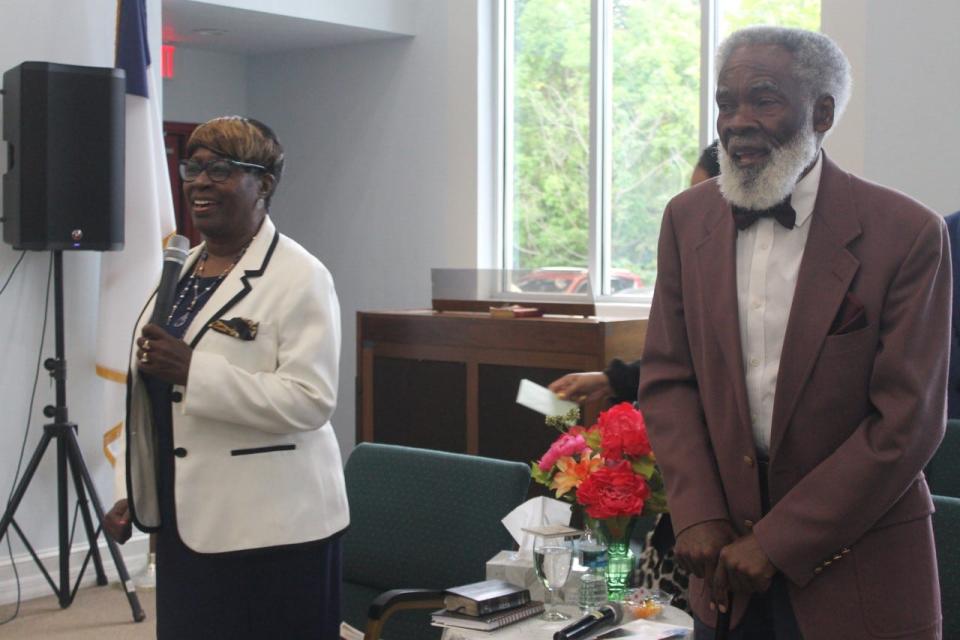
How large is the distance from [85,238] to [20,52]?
0.91 meters

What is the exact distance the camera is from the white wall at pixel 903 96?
4766mm

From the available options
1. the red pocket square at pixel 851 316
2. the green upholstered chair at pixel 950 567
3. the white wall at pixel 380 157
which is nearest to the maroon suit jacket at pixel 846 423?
the red pocket square at pixel 851 316

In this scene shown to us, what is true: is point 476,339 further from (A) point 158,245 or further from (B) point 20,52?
(B) point 20,52

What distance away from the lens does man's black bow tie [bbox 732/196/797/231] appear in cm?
171

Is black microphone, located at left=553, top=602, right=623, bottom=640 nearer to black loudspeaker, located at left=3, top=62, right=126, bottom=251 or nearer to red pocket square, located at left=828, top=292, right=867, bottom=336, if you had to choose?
red pocket square, located at left=828, top=292, right=867, bottom=336

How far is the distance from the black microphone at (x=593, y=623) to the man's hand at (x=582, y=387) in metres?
0.53

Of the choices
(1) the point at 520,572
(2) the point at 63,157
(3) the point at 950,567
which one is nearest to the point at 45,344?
(2) the point at 63,157

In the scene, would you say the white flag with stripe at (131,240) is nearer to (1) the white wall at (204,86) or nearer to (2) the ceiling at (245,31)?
(2) the ceiling at (245,31)

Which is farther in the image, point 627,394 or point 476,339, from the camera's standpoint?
point 476,339

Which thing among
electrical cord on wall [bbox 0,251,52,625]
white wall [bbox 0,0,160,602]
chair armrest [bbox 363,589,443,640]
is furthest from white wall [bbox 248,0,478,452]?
chair armrest [bbox 363,589,443,640]

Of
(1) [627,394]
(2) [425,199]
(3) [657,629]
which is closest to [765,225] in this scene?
(3) [657,629]

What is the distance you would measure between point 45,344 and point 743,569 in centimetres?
404

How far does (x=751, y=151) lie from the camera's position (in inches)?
66.9

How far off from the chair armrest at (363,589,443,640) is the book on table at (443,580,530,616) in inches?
15.8
